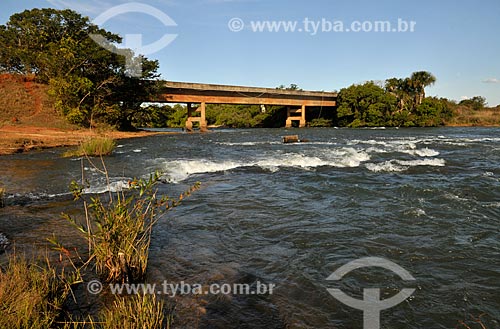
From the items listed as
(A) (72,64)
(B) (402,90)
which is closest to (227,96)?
(A) (72,64)

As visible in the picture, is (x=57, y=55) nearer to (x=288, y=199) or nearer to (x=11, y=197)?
(x=11, y=197)

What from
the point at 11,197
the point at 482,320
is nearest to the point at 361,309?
the point at 482,320

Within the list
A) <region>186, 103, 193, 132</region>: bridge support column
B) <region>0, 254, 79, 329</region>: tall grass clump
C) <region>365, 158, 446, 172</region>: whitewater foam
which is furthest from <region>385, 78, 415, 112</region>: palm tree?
<region>0, 254, 79, 329</region>: tall grass clump

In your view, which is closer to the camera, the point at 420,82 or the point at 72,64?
the point at 72,64

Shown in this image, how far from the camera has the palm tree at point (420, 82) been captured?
58781 mm

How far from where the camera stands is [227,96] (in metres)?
53.6

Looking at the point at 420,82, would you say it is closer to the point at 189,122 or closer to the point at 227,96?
the point at 227,96

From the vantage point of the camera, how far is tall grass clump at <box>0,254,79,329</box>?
2625mm

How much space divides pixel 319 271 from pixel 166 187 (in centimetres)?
633

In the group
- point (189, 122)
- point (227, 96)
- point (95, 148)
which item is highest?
point (227, 96)

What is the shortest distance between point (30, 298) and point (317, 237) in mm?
4085

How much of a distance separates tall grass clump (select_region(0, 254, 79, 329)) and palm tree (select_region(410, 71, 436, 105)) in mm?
66321

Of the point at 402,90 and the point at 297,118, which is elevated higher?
the point at 402,90

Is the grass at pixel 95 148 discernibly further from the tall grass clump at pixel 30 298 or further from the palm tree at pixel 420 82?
the palm tree at pixel 420 82
